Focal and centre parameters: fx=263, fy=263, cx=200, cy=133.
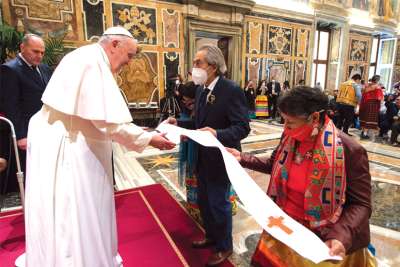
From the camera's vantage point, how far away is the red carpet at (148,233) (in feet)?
7.57

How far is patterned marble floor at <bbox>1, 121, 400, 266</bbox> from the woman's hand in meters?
1.29

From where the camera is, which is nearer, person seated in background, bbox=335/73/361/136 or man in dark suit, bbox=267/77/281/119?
person seated in background, bbox=335/73/361/136

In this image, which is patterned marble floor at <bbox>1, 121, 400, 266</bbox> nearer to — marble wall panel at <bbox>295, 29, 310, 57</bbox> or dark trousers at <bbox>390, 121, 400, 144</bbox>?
dark trousers at <bbox>390, 121, 400, 144</bbox>

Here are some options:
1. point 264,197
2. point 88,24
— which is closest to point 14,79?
point 264,197

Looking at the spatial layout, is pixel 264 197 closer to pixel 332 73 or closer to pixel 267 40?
pixel 267 40

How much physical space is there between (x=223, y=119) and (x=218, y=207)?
71 centimetres

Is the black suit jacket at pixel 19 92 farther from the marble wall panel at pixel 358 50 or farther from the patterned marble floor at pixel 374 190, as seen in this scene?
the marble wall panel at pixel 358 50

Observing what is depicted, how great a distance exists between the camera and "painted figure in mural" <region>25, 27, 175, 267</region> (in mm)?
1397

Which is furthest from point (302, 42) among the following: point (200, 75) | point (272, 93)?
point (200, 75)

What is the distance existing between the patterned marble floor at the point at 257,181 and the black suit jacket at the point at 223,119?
0.91 m

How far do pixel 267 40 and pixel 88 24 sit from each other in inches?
277

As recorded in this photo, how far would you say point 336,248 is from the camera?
1.11 metres

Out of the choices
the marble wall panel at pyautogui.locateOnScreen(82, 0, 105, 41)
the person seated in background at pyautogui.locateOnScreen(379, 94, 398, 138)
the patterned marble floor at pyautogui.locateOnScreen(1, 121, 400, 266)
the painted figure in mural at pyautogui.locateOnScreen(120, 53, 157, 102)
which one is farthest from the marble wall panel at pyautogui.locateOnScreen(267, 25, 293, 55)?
the marble wall panel at pyautogui.locateOnScreen(82, 0, 105, 41)

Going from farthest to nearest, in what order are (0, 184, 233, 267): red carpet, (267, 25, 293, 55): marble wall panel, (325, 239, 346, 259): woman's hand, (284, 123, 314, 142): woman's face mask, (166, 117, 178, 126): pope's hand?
1. (267, 25, 293, 55): marble wall panel
2. (166, 117, 178, 126): pope's hand
3. (0, 184, 233, 267): red carpet
4. (284, 123, 314, 142): woman's face mask
5. (325, 239, 346, 259): woman's hand
